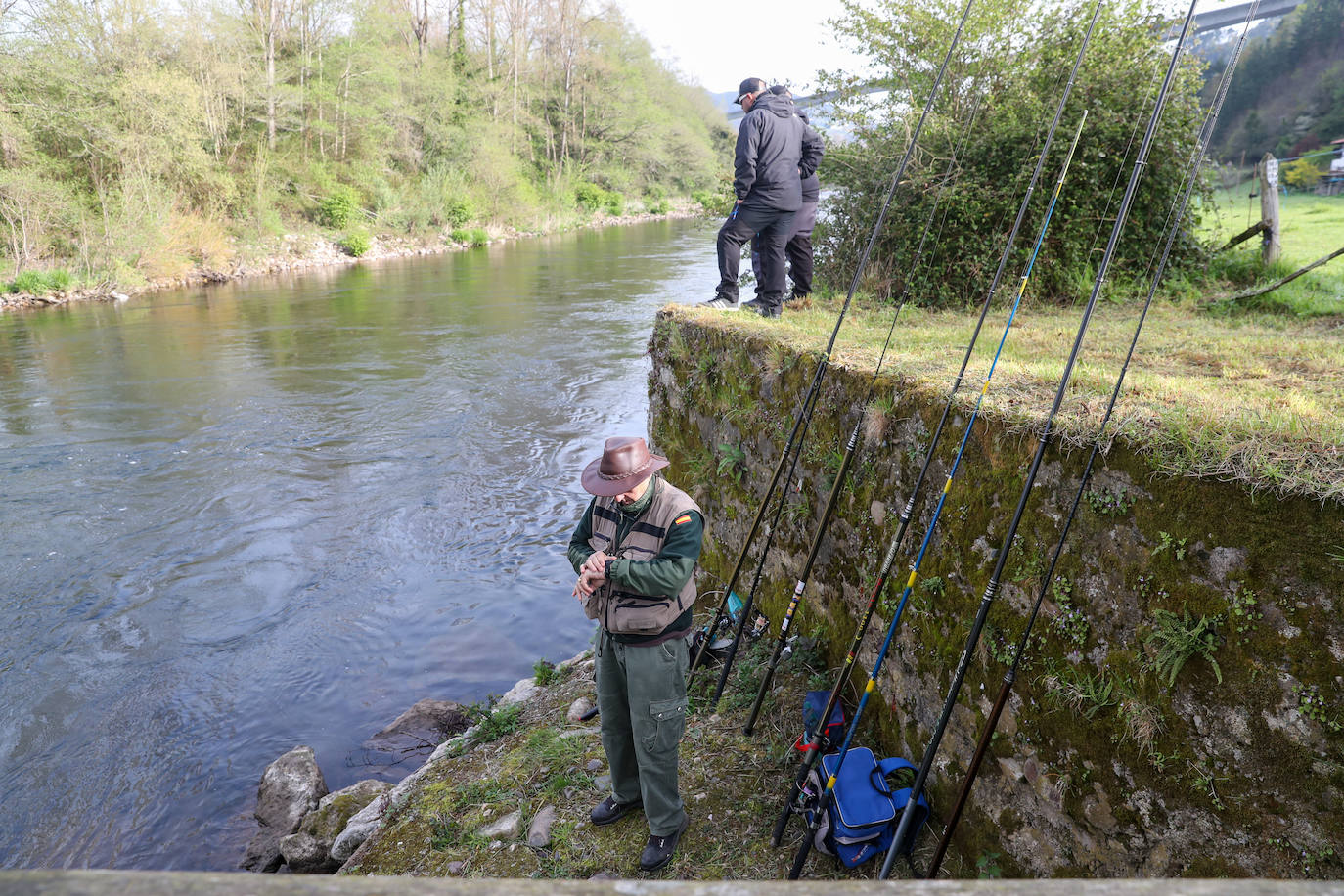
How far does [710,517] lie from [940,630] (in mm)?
2929

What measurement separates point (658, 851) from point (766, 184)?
5.75 m

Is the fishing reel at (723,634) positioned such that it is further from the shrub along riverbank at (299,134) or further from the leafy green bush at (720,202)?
the shrub along riverbank at (299,134)

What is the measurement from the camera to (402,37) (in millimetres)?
47156

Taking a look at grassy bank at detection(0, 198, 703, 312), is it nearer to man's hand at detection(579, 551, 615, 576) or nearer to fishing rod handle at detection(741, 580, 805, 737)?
fishing rod handle at detection(741, 580, 805, 737)

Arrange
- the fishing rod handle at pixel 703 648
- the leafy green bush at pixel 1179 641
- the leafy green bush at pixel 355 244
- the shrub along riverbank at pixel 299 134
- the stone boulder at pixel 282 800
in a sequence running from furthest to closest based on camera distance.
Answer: the leafy green bush at pixel 355 244
the shrub along riverbank at pixel 299 134
the fishing rod handle at pixel 703 648
the stone boulder at pixel 282 800
the leafy green bush at pixel 1179 641

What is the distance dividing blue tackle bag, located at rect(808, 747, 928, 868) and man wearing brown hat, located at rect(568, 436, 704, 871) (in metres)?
0.70

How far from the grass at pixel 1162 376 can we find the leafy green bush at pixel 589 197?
1984 inches

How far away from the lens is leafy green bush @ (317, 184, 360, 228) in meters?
35.1

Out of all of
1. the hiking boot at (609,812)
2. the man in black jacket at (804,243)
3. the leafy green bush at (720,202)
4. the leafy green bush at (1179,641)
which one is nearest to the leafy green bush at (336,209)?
the leafy green bush at (720,202)

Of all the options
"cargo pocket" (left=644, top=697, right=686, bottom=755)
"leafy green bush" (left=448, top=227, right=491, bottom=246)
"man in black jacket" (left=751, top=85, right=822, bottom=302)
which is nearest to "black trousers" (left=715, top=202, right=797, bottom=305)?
"man in black jacket" (left=751, top=85, right=822, bottom=302)

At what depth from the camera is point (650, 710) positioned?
3.67 meters

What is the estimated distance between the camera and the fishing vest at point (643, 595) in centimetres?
360

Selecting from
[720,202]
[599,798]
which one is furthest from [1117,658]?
[720,202]

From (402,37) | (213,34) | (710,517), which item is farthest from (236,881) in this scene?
(402,37)
